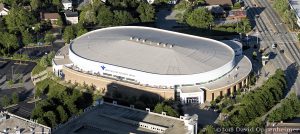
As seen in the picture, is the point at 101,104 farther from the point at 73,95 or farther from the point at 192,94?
the point at 192,94

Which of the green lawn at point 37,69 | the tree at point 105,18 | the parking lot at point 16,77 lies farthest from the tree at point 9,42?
the tree at point 105,18

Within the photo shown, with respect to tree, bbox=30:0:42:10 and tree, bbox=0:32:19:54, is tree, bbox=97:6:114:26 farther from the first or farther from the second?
tree, bbox=0:32:19:54

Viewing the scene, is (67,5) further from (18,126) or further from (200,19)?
(18,126)

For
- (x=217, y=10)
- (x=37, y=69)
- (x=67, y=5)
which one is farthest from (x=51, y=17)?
(x=217, y=10)

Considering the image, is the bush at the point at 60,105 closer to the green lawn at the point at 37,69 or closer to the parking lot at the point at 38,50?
the green lawn at the point at 37,69

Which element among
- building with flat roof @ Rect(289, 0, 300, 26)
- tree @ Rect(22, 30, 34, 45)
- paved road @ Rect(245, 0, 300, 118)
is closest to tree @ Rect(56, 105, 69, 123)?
paved road @ Rect(245, 0, 300, 118)

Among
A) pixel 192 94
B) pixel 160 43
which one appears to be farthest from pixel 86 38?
pixel 192 94
